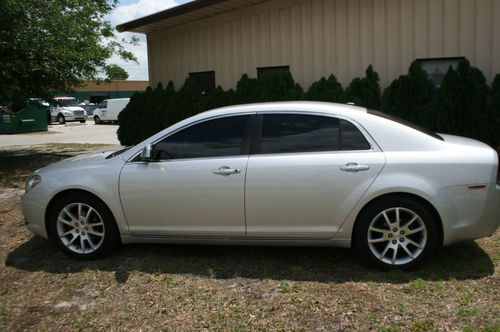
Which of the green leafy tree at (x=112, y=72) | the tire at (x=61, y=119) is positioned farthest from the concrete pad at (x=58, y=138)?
the tire at (x=61, y=119)

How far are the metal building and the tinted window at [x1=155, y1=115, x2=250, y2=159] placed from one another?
4.88 meters

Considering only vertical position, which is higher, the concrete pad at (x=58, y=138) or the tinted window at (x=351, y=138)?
the tinted window at (x=351, y=138)

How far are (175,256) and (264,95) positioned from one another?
496 cm

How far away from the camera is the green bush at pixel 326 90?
8781mm

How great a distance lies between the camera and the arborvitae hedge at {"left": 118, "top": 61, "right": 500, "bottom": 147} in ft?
24.3

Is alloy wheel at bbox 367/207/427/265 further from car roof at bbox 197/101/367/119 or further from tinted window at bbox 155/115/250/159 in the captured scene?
tinted window at bbox 155/115/250/159

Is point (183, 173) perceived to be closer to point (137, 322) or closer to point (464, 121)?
point (137, 322)

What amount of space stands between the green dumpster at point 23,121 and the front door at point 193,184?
22.1 m

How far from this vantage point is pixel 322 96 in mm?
8875

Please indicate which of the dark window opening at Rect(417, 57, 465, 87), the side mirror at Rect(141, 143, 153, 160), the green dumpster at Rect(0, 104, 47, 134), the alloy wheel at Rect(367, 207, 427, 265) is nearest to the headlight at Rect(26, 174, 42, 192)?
the side mirror at Rect(141, 143, 153, 160)

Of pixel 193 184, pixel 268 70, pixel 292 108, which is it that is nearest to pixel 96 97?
pixel 268 70

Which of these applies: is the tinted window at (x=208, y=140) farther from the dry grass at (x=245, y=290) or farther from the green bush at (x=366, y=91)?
the green bush at (x=366, y=91)

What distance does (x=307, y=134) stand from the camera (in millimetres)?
4625

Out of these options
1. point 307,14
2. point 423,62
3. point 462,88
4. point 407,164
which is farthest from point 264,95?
point 407,164
